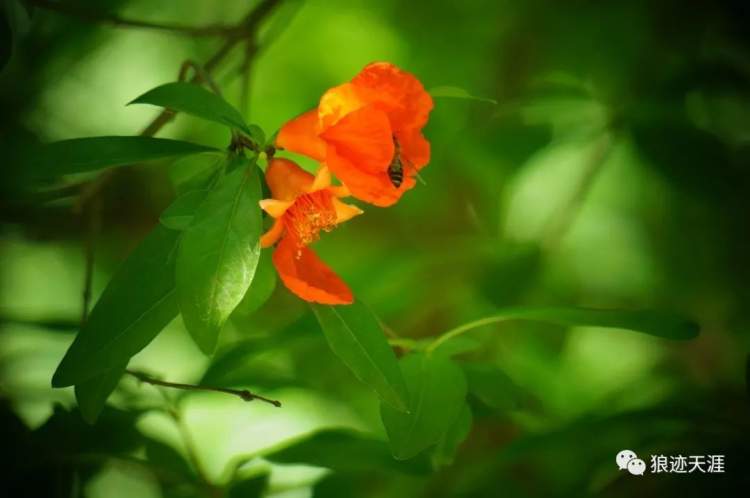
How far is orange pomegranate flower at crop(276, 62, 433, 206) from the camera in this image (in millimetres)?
1012

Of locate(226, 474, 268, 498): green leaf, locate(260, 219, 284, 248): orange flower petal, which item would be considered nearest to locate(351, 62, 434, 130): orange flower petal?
locate(260, 219, 284, 248): orange flower petal

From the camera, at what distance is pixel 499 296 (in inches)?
73.9

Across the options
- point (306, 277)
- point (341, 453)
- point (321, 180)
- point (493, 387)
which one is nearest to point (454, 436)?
point (493, 387)

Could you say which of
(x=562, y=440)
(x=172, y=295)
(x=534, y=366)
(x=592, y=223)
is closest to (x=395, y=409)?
(x=172, y=295)

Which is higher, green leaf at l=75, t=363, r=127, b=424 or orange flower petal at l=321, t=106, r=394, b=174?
orange flower petal at l=321, t=106, r=394, b=174

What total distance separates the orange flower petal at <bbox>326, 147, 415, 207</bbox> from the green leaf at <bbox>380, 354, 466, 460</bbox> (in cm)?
29

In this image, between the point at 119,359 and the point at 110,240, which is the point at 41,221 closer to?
the point at 110,240

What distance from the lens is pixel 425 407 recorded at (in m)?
1.10

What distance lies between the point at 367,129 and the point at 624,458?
952 mm

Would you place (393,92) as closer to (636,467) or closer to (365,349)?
(365,349)

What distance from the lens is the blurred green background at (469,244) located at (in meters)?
1.48

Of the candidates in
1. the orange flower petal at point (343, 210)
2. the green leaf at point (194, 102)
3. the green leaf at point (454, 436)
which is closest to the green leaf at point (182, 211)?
the green leaf at point (194, 102)

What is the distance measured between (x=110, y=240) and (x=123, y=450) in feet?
3.46

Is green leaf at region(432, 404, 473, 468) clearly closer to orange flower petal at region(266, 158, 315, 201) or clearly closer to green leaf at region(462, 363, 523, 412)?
green leaf at region(462, 363, 523, 412)
